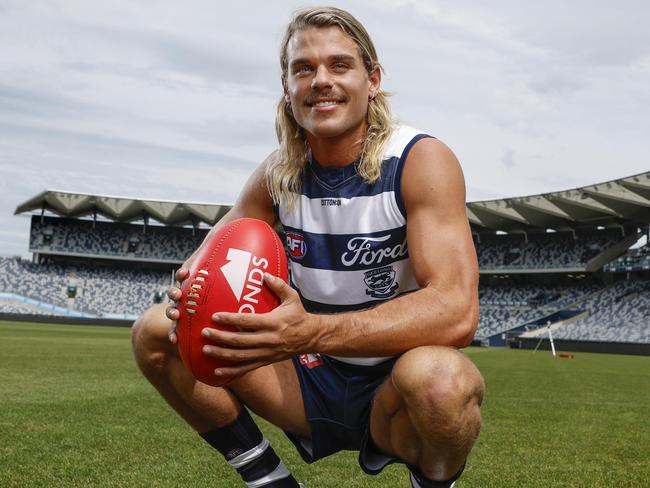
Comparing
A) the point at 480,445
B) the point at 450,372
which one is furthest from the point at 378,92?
the point at 480,445

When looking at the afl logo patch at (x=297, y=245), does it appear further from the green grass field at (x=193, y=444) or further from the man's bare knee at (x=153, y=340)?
the green grass field at (x=193, y=444)

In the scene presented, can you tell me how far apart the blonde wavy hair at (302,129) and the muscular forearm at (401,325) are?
616 mm

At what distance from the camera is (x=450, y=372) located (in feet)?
7.37

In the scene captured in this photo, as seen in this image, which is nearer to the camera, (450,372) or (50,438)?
(450,372)

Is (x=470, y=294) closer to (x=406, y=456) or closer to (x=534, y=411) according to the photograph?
(x=406, y=456)

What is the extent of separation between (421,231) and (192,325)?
34.5 inches

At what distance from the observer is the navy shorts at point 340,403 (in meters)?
2.70

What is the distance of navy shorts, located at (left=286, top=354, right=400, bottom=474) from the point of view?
2.70 metres

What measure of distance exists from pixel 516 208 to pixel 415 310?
132 ft

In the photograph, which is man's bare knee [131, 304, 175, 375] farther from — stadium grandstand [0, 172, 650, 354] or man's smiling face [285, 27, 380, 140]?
stadium grandstand [0, 172, 650, 354]

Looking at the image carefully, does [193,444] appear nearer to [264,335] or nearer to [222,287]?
[222,287]

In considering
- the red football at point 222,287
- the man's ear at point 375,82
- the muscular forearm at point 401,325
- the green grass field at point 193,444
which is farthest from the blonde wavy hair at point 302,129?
the green grass field at point 193,444

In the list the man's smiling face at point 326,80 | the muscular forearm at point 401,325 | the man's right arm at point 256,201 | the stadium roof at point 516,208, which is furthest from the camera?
the stadium roof at point 516,208

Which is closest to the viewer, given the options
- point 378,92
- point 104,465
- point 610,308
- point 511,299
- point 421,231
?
point 421,231
